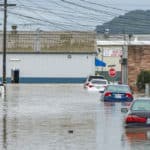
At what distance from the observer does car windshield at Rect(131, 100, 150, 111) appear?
80.5 feet

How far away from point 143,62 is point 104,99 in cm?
1973

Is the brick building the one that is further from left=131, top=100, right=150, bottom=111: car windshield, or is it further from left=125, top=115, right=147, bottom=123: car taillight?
left=125, top=115, right=147, bottom=123: car taillight

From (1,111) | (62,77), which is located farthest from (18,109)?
(62,77)

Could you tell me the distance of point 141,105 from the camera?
81.7 ft

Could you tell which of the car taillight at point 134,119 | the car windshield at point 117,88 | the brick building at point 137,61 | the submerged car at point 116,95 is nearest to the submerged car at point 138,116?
the car taillight at point 134,119

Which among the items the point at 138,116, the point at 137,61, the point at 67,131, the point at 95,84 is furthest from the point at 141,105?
the point at 137,61

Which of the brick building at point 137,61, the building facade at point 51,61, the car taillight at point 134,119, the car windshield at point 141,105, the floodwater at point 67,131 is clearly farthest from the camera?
the building facade at point 51,61

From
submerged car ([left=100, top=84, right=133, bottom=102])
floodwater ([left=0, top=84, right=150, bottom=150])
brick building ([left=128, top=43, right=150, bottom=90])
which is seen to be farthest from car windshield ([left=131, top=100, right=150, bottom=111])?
brick building ([left=128, top=43, right=150, bottom=90])

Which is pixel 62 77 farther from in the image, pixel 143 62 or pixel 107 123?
pixel 107 123

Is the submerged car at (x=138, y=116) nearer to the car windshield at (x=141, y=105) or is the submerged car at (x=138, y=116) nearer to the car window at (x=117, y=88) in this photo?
the car windshield at (x=141, y=105)

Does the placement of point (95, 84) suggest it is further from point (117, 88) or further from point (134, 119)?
point (134, 119)

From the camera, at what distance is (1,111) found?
3522cm

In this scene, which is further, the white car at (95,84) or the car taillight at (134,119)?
the white car at (95,84)

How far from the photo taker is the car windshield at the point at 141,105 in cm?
2454
